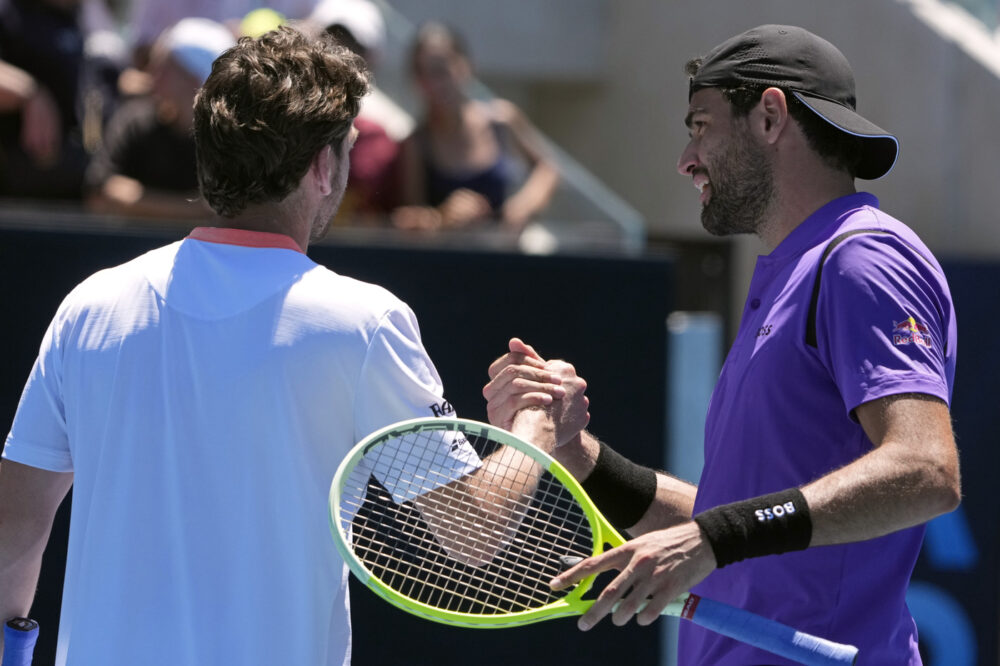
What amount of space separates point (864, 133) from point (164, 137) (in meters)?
3.63

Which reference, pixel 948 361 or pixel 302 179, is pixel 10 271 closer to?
pixel 302 179

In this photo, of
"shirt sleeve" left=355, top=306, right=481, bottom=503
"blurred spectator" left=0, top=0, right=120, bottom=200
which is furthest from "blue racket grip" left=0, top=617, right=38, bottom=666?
"blurred spectator" left=0, top=0, right=120, bottom=200

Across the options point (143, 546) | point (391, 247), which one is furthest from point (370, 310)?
point (391, 247)

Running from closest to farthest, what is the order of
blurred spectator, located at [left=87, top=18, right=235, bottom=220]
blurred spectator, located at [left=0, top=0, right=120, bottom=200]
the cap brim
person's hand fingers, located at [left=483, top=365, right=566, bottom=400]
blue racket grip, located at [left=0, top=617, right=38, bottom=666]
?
blue racket grip, located at [left=0, top=617, right=38, bottom=666]
the cap brim
person's hand fingers, located at [left=483, top=365, right=566, bottom=400]
blurred spectator, located at [left=87, top=18, right=235, bottom=220]
blurred spectator, located at [left=0, top=0, right=120, bottom=200]

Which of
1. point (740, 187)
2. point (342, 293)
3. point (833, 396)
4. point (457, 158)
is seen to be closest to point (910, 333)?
point (833, 396)

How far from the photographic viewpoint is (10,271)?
463 cm

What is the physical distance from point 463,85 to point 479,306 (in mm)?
1440

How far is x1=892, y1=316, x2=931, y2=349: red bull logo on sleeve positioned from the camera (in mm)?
2180

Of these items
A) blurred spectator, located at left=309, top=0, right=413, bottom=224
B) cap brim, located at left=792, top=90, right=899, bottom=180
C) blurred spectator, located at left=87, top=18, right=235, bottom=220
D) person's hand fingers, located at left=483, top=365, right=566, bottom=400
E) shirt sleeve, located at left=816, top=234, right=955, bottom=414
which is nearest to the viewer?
shirt sleeve, located at left=816, top=234, right=955, bottom=414

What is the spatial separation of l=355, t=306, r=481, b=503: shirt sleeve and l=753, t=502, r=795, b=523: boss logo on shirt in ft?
1.52

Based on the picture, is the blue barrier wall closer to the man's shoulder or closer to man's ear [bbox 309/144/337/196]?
man's ear [bbox 309/144/337/196]

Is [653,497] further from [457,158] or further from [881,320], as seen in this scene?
[457,158]

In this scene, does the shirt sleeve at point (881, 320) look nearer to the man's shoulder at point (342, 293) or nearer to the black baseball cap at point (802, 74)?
the black baseball cap at point (802, 74)

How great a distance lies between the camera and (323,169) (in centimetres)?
224
